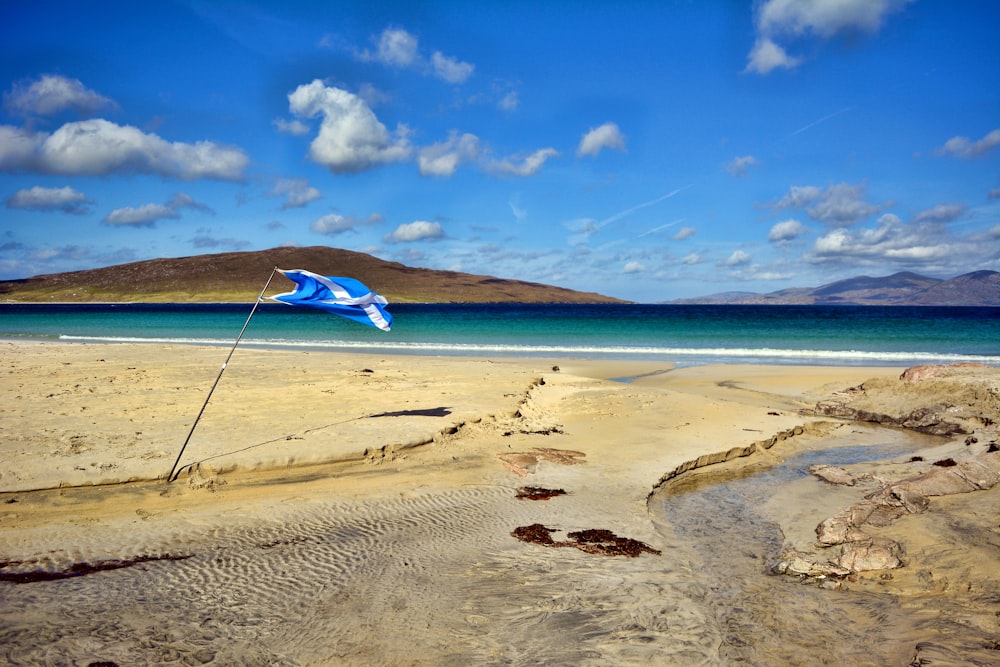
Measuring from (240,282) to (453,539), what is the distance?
14778 cm

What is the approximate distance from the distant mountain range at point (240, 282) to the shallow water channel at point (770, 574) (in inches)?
5005

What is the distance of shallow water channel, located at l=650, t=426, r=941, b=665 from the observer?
182 inches

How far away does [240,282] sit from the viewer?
14050cm

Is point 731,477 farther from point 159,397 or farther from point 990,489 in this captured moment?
point 159,397

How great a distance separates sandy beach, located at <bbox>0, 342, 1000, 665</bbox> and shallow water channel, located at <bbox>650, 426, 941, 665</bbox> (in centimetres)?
3

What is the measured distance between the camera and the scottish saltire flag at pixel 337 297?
967 centimetres

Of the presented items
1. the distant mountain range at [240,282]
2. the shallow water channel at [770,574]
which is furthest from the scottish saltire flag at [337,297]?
the distant mountain range at [240,282]

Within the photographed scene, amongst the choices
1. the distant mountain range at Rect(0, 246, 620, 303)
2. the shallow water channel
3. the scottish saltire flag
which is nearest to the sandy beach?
the shallow water channel

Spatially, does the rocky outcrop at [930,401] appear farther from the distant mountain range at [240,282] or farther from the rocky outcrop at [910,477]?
the distant mountain range at [240,282]

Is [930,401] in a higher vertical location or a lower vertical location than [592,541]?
higher

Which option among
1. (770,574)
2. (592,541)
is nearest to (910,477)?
(770,574)

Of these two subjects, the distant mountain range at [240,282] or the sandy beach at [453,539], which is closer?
the sandy beach at [453,539]

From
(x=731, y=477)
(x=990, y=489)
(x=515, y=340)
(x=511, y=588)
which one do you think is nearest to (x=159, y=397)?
(x=511, y=588)

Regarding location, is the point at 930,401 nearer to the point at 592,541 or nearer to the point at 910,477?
the point at 910,477
